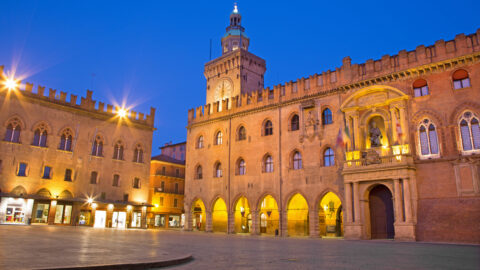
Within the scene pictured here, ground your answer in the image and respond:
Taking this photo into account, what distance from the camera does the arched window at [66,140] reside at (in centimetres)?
3447

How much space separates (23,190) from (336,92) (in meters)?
27.0

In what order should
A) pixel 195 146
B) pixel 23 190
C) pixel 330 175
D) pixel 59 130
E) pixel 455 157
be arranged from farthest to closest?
pixel 195 146 → pixel 59 130 → pixel 23 190 → pixel 330 175 → pixel 455 157

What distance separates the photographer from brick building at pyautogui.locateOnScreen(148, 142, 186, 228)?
4638 cm

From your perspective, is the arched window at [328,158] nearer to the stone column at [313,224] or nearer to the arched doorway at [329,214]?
the stone column at [313,224]

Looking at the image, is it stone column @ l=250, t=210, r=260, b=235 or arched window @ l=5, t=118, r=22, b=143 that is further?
arched window @ l=5, t=118, r=22, b=143

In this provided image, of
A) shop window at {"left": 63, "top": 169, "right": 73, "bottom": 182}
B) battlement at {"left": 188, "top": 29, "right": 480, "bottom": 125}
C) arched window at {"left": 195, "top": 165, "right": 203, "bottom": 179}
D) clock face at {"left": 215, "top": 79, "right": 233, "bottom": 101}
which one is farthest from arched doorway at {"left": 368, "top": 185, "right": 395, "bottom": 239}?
shop window at {"left": 63, "top": 169, "right": 73, "bottom": 182}

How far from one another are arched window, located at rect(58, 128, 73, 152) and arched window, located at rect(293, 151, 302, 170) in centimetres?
2107

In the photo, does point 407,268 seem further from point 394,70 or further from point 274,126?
point 274,126

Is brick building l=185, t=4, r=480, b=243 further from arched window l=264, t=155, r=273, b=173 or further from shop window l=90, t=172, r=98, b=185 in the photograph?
shop window l=90, t=172, r=98, b=185

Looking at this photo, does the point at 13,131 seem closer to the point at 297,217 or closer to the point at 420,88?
the point at 297,217

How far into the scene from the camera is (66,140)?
3481cm

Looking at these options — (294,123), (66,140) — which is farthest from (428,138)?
(66,140)

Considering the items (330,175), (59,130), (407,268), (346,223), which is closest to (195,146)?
(59,130)

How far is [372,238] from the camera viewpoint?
960 inches
